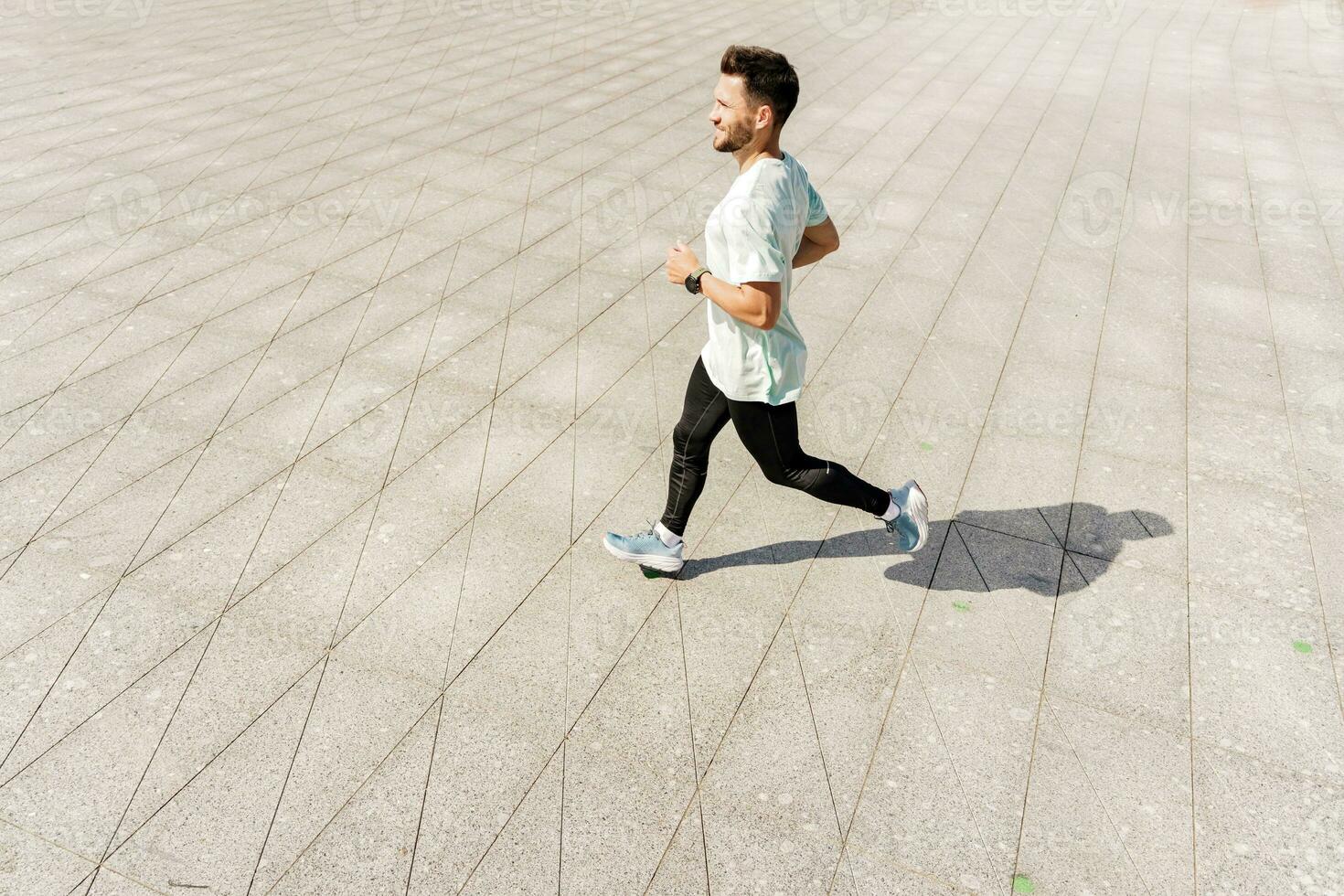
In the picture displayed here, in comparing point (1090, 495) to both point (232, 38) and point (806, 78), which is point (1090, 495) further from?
point (232, 38)

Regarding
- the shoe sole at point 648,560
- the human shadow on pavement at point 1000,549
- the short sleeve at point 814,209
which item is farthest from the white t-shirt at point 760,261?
the human shadow on pavement at point 1000,549

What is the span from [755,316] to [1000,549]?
6.30 ft

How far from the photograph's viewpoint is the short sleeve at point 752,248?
3027 millimetres

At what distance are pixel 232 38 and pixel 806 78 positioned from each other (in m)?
8.08

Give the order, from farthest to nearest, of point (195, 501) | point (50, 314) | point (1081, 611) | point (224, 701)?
point (50, 314)
point (195, 501)
point (1081, 611)
point (224, 701)

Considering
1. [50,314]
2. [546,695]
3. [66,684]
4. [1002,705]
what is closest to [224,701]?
[66,684]

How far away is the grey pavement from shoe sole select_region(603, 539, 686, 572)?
140 mm

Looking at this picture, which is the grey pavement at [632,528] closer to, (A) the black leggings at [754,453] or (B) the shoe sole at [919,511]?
(B) the shoe sole at [919,511]

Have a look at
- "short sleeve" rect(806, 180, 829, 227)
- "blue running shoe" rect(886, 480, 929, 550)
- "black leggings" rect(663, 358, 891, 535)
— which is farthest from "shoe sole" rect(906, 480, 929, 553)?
"short sleeve" rect(806, 180, 829, 227)

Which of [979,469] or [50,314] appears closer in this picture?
[979,469]

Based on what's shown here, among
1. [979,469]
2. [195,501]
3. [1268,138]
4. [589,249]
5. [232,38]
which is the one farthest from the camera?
[232,38]

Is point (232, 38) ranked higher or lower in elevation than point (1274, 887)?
higher

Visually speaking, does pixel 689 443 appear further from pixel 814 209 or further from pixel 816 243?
pixel 814 209

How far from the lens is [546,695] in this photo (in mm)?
3539
